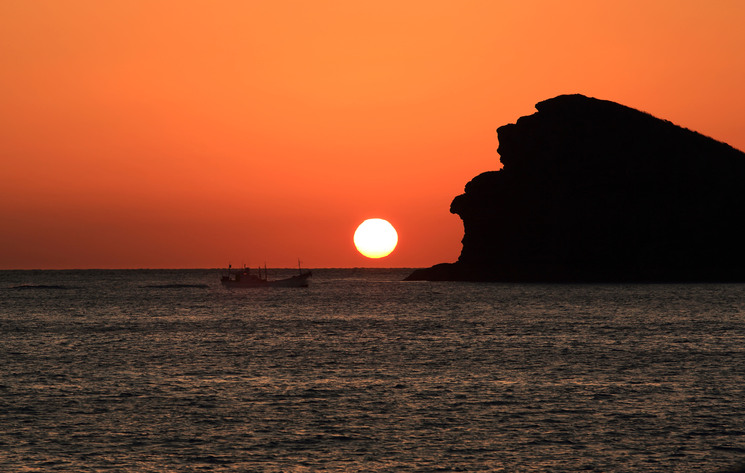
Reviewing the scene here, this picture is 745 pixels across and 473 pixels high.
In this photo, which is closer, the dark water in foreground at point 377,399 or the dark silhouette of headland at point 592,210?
the dark water in foreground at point 377,399

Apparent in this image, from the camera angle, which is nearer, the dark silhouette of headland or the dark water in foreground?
the dark water in foreground

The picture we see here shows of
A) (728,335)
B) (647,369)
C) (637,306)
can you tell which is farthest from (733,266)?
(647,369)

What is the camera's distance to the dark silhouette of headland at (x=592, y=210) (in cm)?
18750

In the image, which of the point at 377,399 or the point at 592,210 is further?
the point at 592,210

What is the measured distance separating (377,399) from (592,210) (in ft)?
531

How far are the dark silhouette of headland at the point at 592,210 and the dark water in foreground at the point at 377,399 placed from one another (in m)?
113

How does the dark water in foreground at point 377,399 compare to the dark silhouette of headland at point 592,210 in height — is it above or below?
below

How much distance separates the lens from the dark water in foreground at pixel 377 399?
82.8 feet

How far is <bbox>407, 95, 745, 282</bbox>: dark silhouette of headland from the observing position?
187500mm

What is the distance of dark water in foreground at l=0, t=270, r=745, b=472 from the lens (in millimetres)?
25234

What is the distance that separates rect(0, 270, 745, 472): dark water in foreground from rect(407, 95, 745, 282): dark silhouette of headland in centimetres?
11303

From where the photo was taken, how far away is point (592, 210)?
7446 inches

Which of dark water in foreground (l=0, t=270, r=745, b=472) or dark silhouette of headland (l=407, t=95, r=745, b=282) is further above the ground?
dark silhouette of headland (l=407, t=95, r=745, b=282)

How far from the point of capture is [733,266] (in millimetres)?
187500
